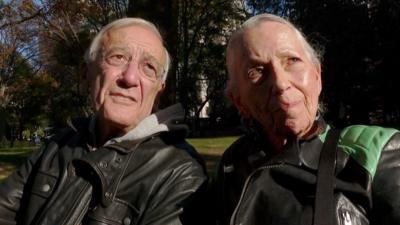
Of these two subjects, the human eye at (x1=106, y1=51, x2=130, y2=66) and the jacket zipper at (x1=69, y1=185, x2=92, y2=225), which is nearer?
the jacket zipper at (x1=69, y1=185, x2=92, y2=225)

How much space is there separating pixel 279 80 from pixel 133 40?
823 millimetres

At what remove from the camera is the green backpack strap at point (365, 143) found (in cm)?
183

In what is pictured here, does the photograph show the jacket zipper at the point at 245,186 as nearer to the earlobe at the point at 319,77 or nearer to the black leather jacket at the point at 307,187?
the black leather jacket at the point at 307,187

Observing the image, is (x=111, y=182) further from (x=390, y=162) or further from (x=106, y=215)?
(x=390, y=162)

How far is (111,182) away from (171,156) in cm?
31

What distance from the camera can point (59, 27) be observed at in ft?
63.9

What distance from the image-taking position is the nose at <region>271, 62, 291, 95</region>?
206cm

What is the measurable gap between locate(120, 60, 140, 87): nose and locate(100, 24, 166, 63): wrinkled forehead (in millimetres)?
67

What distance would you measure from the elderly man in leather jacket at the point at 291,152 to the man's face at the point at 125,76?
0.44 metres

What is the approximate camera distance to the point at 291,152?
6.50 feet

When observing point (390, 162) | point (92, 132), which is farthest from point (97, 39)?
point (390, 162)

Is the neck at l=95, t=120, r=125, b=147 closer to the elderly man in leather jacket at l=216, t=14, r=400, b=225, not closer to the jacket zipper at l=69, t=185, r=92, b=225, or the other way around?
the jacket zipper at l=69, t=185, r=92, b=225

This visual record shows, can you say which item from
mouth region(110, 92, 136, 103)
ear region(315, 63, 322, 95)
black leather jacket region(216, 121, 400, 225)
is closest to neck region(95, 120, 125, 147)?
mouth region(110, 92, 136, 103)

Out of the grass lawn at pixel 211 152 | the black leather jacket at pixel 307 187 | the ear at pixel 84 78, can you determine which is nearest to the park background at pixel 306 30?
the grass lawn at pixel 211 152
